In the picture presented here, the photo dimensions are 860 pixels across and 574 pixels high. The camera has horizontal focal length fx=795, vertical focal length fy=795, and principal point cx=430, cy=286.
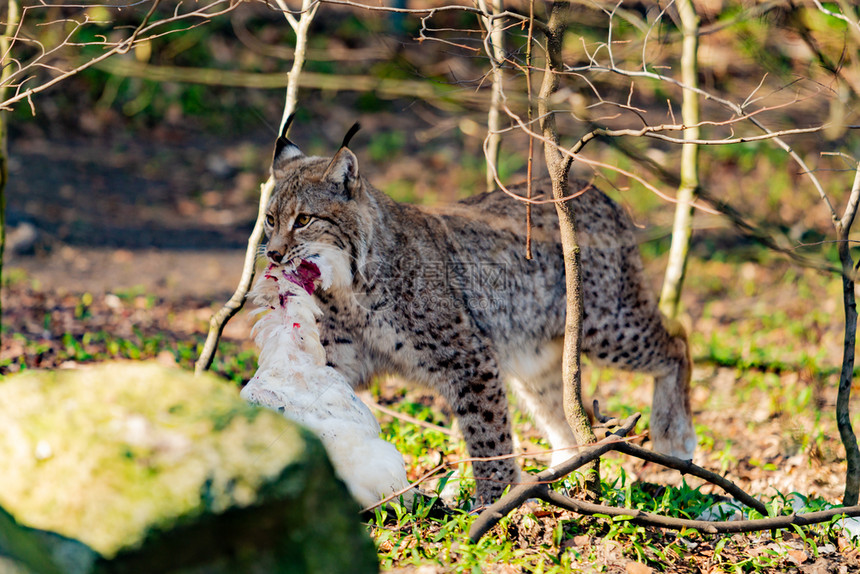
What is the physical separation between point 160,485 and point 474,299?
2628mm

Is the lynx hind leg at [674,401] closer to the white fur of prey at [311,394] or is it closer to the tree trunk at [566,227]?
the tree trunk at [566,227]

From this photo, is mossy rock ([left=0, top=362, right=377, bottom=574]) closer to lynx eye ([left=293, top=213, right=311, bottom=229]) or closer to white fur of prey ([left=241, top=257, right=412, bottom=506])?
white fur of prey ([left=241, top=257, right=412, bottom=506])

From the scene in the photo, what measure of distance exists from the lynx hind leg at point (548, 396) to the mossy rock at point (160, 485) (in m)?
2.80

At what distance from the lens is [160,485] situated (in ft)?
5.98

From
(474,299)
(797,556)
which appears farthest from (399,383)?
(797,556)

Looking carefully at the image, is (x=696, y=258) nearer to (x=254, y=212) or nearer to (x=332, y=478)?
(x=254, y=212)

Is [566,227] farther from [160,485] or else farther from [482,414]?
[160,485]

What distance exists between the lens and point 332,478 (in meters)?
2.01

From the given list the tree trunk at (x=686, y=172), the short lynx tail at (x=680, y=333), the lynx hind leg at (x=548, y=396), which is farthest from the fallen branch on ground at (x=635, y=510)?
the tree trunk at (x=686, y=172)

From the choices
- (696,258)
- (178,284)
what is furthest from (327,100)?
(696,258)

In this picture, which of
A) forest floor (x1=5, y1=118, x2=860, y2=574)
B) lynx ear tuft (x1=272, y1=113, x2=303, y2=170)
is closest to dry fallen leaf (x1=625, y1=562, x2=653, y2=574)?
forest floor (x1=5, y1=118, x2=860, y2=574)

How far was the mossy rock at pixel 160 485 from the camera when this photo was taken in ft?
5.86

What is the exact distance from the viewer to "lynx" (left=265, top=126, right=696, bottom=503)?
3.97 metres

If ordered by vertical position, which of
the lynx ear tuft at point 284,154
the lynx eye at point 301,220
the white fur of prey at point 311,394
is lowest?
the white fur of prey at point 311,394
